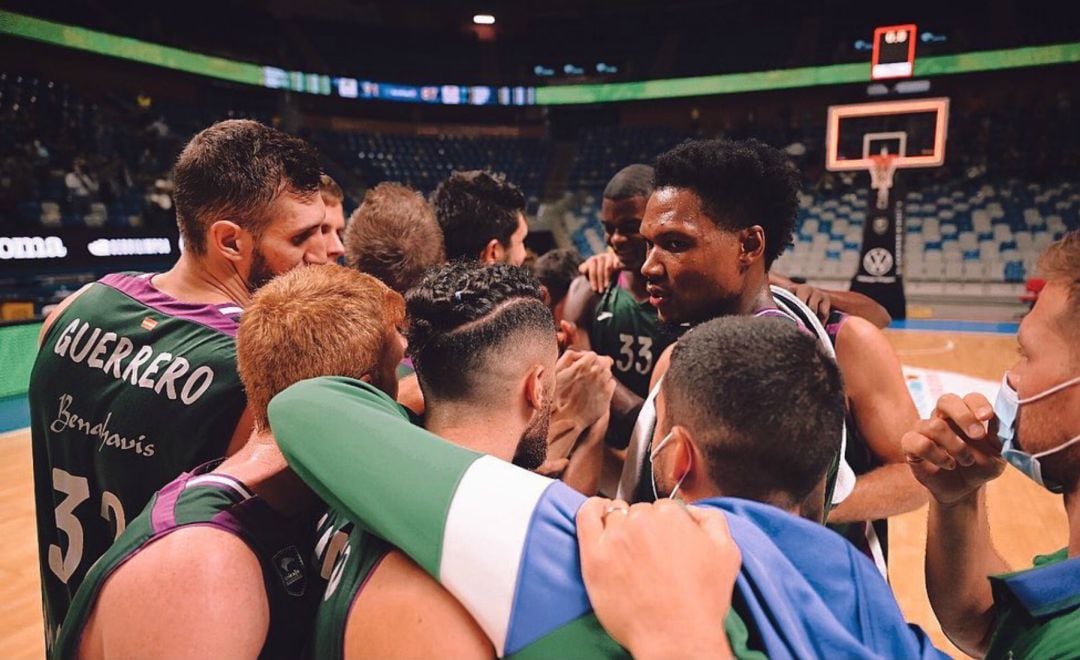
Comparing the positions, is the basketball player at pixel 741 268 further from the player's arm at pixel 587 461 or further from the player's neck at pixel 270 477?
the player's neck at pixel 270 477

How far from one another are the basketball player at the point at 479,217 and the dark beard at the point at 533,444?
53.5 inches

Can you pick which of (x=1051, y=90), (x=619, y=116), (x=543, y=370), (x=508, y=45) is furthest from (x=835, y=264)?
(x=543, y=370)

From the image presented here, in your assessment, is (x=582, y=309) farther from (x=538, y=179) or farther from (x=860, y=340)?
(x=538, y=179)

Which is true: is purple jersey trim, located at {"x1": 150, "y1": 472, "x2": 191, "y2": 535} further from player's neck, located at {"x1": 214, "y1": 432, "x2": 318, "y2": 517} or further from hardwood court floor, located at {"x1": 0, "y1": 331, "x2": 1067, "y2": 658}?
hardwood court floor, located at {"x1": 0, "y1": 331, "x2": 1067, "y2": 658}

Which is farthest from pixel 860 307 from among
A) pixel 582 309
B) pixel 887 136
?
pixel 887 136

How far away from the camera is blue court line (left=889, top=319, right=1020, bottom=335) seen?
1146 centimetres

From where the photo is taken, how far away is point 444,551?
0.88m

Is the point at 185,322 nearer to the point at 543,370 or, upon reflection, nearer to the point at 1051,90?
the point at 543,370

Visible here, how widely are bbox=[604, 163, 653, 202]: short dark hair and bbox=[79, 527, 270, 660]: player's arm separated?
2.42 meters

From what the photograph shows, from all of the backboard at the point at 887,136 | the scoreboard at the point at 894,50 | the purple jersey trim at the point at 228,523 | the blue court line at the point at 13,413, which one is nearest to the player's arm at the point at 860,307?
the purple jersey trim at the point at 228,523

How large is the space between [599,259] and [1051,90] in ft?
61.8

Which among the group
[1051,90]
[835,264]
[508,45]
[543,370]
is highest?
[508,45]

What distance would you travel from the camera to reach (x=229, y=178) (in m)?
1.78

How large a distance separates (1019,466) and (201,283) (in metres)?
2.05
